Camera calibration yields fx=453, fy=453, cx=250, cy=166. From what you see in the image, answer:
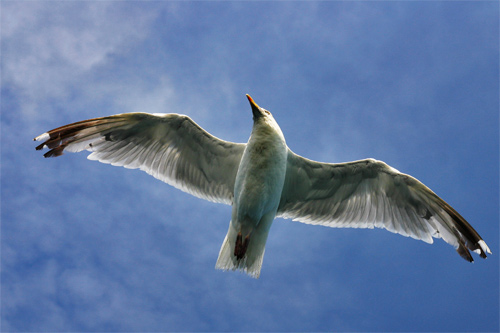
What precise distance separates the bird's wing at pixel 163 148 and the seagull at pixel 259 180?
18 millimetres

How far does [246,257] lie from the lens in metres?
7.87

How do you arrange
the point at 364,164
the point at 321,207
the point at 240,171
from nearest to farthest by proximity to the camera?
the point at 240,171, the point at 364,164, the point at 321,207

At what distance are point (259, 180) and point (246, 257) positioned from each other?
1401mm

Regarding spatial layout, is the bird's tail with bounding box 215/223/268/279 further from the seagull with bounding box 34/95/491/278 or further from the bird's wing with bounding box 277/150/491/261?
the bird's wing with bounding box 277/150/491/261

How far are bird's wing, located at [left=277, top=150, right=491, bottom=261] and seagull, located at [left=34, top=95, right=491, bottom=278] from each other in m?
0.02

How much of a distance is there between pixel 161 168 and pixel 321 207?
3.22m

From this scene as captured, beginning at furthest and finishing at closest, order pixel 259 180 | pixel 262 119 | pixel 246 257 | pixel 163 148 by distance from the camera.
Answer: pixel 163 148 < pixel 262 119 < pixel 246 257 < pixel 259 180

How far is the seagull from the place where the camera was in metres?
7.73

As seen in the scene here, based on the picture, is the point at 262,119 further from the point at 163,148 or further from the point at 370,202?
the point at 370,202

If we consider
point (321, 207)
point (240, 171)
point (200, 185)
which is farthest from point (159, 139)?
point (321, 207)

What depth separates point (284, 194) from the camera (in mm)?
8703

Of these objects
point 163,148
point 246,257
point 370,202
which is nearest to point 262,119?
point 163,148

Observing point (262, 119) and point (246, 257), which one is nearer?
point (246, 257)

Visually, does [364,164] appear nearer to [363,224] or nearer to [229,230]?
[363,224]
